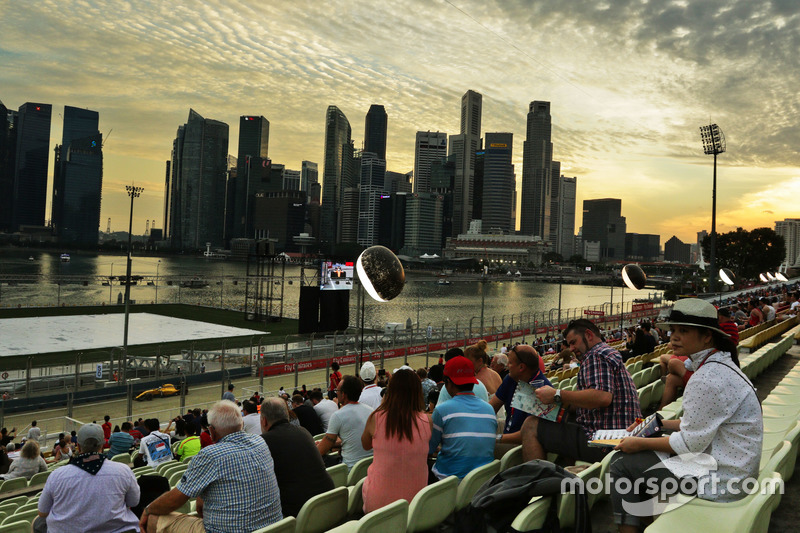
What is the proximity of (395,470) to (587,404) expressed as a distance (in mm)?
1446

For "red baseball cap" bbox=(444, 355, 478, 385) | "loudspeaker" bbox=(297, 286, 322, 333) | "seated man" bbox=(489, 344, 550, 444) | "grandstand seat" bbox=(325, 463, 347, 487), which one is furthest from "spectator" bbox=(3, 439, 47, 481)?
"loudspeaker" bbox=(297, 286, 322, 333)

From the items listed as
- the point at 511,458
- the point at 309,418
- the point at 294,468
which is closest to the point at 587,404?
the point at 511,458

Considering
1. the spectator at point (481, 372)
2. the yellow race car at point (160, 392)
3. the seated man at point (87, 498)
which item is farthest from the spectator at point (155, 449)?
the yellow race car at point (160, 392)

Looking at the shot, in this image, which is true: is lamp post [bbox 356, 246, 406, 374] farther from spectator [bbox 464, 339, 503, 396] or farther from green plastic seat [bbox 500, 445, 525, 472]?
green plastic seat [bbox 500, 445, 525, 472]

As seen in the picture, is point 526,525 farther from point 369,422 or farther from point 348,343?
point 348,343

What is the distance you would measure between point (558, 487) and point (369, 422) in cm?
148

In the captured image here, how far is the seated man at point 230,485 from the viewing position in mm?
3197

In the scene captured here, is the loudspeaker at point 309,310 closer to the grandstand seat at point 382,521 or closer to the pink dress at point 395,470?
the pink dress at point 395,470

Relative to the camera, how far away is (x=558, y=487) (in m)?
2.94

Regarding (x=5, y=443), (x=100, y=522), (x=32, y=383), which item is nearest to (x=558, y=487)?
(x=100, y=522)

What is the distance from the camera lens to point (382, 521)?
280 centimetres

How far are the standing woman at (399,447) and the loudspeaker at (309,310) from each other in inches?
1179

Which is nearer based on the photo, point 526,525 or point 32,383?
point 526,525

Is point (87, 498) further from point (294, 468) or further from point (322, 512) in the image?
point (322, 512)
